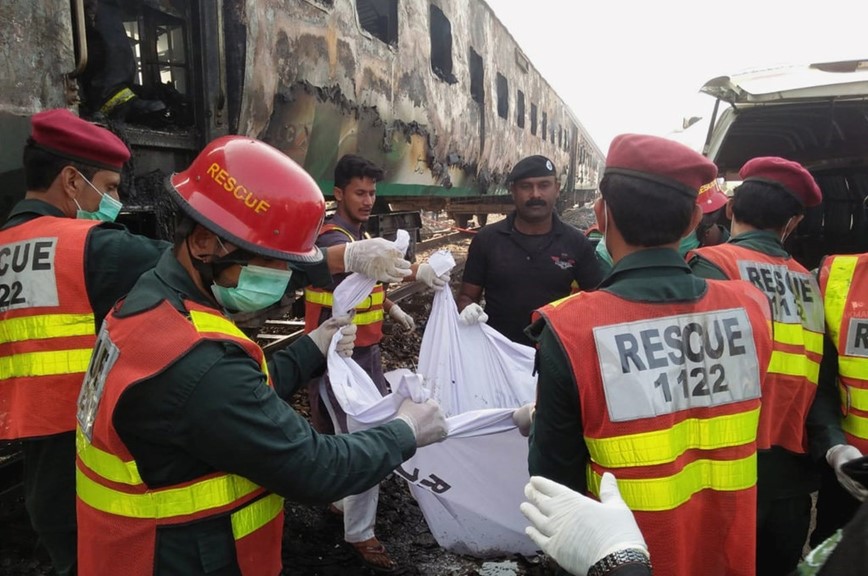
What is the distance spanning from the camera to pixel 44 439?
6.54 feet

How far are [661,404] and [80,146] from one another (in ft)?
7.20

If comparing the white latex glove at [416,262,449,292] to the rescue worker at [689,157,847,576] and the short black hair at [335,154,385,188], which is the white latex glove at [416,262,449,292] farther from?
the rescue worker at [689,157,847,576]

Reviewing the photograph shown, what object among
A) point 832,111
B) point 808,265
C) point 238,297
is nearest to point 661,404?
point 238,297

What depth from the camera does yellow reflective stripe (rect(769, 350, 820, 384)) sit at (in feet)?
6.95

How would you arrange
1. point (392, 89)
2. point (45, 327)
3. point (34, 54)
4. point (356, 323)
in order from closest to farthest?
point (45, 327)
point (34, 54)
point (356, 323)
point (392, 89)

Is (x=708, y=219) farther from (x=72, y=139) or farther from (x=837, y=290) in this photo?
(x=72, y=139)

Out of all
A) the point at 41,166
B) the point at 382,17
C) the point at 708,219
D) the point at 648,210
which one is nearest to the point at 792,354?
the point at 648,210

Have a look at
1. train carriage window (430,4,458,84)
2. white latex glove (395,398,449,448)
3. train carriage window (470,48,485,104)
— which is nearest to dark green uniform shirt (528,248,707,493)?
Answer: white latex glove (395,398,449,448)

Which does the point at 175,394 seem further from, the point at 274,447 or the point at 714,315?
the point at 714,315

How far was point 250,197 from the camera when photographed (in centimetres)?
145

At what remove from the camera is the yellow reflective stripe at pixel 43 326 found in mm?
1976

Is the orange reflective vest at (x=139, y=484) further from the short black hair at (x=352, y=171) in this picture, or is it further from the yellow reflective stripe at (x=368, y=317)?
the short black hair at (x=352, y=171)

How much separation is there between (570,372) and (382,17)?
19.6ft

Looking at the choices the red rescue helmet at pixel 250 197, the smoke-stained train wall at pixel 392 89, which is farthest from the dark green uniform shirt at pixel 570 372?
the smoke-stained train wall at pixel 392 89
